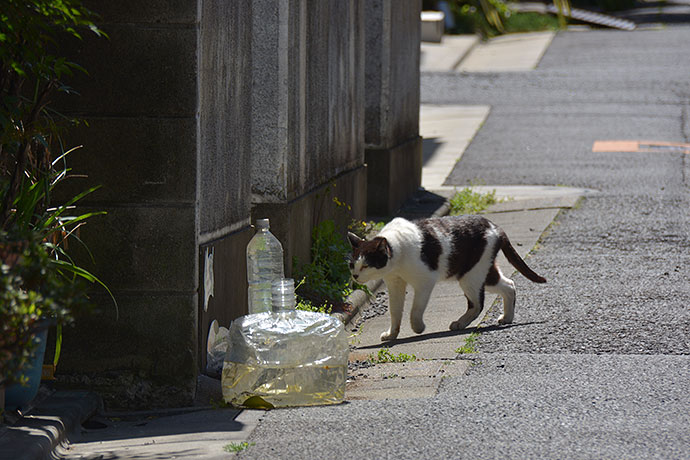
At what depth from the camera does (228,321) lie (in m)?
7.01

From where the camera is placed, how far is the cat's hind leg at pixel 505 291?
8133 millimetres

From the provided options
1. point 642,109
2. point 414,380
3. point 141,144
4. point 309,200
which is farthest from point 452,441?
point 642,109

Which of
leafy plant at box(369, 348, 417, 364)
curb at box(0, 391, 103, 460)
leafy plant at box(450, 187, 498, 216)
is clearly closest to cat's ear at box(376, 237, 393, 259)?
leafy plant at box(369, 348, 417, 364)

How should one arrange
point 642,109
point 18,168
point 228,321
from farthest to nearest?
point 642,109
point 228,321
point 18,168

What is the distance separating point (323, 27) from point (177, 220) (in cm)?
374

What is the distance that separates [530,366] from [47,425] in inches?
109

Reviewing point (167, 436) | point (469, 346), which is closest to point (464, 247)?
point (469, 346)

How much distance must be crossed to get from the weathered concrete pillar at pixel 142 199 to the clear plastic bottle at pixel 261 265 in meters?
0.93

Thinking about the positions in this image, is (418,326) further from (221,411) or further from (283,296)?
(221,411)

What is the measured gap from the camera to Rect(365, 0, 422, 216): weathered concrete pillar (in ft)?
41.0

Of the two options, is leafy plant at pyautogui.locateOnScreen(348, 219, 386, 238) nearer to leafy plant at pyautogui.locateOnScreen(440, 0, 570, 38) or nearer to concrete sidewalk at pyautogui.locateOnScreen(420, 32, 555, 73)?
concrete sidewalk at pyautogui.locateOnScreen(420, 32, 555, 73)

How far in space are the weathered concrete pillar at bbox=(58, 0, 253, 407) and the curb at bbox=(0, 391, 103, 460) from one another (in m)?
0.21

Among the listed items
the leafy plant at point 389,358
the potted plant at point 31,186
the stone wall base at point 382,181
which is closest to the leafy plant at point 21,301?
the potted plant at point 31,186

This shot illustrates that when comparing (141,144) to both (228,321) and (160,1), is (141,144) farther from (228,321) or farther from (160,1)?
(228,321)
